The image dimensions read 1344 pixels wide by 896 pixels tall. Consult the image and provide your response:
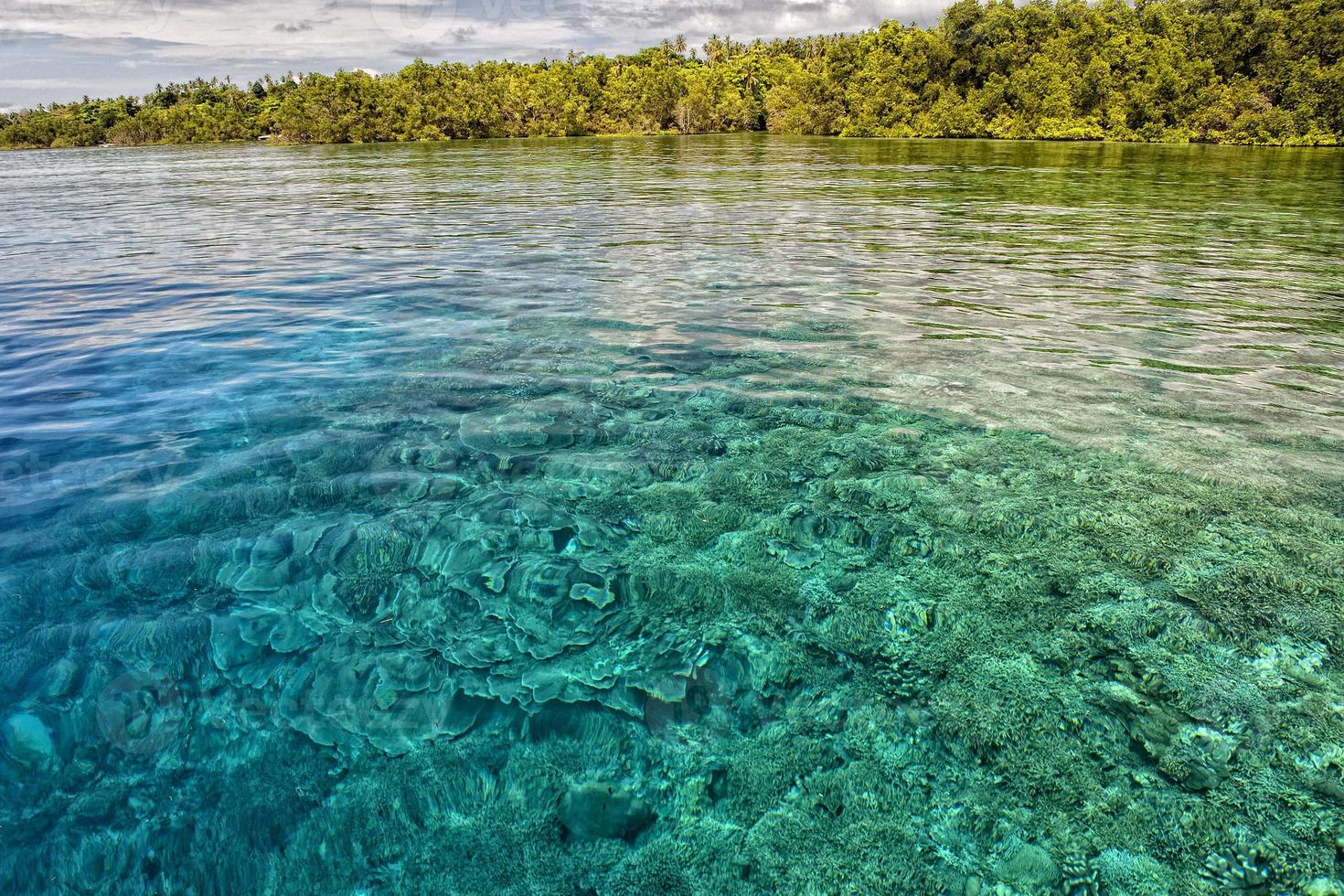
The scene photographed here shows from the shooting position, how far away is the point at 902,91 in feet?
288

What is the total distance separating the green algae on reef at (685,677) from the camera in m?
2.60

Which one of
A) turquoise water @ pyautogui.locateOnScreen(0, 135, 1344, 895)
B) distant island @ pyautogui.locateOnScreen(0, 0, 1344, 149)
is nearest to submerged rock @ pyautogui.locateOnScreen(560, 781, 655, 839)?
turquoise water @ pyautogui.locateOnScreen(0, 135, 1344, 895)

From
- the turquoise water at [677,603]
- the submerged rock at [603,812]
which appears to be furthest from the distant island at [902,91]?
the submerged rock at [603,812]

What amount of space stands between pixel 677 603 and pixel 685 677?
1.91 feet

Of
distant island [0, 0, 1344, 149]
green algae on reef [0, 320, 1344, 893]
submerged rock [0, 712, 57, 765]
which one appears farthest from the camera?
distant island [0, 0, 1344, 149]

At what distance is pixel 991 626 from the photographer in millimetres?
3725

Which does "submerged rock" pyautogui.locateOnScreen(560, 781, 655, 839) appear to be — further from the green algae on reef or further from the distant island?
the distant island

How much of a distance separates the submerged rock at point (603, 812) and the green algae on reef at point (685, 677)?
0.01 m

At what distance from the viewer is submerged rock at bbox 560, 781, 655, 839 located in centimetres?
270

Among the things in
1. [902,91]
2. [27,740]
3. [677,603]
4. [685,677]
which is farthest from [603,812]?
[902,91]

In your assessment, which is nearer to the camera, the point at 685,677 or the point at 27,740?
the point at 27,740

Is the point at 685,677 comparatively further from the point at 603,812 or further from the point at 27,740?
the point at 27,740

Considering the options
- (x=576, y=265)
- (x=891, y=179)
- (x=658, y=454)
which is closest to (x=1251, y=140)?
(x=891, y=179)

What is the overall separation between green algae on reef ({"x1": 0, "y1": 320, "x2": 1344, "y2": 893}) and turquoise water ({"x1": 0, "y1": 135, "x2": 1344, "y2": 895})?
0.7 inches
